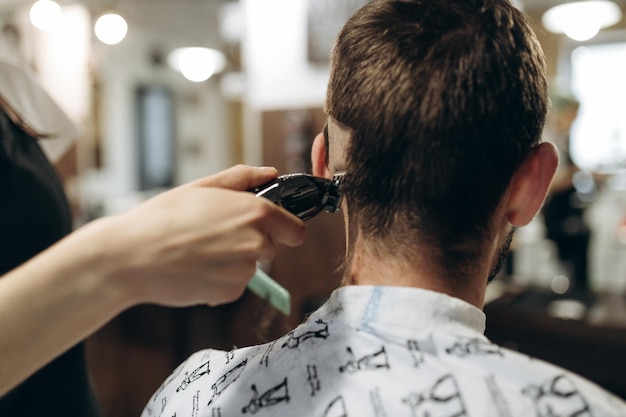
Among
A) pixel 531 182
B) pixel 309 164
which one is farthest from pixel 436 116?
pixel 309 164

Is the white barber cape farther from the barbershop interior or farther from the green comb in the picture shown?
the barbershop interior

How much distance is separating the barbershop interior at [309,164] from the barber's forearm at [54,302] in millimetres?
1851

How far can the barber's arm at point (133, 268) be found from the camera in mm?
573

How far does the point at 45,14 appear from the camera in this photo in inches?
147

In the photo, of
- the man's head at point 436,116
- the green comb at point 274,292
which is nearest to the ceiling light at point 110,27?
the green comb at point 274,292

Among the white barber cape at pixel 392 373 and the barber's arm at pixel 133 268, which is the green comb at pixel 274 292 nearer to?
the white barber cape at pixel 392 373

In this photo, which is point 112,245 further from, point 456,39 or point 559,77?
point 559,77

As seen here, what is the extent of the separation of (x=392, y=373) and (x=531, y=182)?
35 centimetres

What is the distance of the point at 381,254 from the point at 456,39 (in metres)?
0.31

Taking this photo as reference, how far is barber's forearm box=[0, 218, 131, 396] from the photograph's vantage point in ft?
1.90

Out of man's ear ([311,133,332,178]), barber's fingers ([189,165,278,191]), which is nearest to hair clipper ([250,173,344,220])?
barber's fingers ([189,165,278,191])

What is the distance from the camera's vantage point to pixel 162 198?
0.60 metres

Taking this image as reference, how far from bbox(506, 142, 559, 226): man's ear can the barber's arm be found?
0.40 m

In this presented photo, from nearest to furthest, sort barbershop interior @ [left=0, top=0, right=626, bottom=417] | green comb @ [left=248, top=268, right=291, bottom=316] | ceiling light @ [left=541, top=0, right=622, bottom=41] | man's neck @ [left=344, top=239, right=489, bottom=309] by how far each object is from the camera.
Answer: man's neck @ [left=344, top=239, right=489, bottom=309]
green comb @ [left=248, top=268, right=291, bottom=316]
barbershop interior @ [left=0, top=0, right=626, bottom=417]
ceiling light @ [left=541, top=0, right=622, bottom=41]
